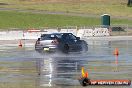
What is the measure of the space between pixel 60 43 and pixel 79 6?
2468 inches

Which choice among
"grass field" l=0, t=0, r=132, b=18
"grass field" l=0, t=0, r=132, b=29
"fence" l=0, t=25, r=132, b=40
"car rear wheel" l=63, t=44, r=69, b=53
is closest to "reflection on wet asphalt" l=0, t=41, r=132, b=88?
"car rear wheel" l=63, t=44, r=69, b=53

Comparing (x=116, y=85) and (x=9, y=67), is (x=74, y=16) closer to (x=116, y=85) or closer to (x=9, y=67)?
(x=9, y=67)

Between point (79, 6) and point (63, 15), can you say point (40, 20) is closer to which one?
point (63, 15)

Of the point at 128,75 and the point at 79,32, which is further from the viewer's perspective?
the point at 79,32

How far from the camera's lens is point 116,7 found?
3816 inches

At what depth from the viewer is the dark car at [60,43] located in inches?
1422

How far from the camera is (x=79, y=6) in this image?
98.8 meters

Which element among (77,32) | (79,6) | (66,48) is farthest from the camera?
(79,6)

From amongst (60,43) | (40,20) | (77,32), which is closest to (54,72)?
(60,43)

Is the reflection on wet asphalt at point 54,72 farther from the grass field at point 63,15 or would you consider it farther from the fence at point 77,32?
the grass field at point 63,15

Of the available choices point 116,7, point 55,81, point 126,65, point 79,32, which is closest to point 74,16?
point 116,7

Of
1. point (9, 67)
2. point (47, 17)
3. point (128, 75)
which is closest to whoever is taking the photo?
point (128, 75)

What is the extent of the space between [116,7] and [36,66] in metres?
71.2

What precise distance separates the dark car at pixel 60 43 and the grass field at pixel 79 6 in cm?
5152
